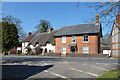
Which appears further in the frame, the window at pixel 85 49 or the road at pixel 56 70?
the window at pixel 85 49

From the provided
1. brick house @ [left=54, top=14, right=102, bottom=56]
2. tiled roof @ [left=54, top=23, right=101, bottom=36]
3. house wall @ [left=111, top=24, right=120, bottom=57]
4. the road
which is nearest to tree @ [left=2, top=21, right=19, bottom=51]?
brick house @ [left=54, top=14, right=102, bottom=56]

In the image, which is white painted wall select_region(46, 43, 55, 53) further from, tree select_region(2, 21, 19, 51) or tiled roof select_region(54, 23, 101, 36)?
tree select_region(2, 21, 19, 51)

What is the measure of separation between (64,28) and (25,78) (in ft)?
91.3

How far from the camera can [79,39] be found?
1201 inches

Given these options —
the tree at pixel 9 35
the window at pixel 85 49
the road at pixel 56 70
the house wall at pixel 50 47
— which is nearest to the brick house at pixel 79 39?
the window at pixel 85 49

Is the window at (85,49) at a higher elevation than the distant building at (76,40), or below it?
below

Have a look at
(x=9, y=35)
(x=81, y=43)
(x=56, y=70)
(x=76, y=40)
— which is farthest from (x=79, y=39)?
(x=9, y=35)

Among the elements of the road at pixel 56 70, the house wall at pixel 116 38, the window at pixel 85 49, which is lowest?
the road at pixel 56 70

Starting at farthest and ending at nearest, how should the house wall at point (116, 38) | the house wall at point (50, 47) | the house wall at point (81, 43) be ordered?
the house wall at point (50, 47) < the house wall at point (81, 43) < the house wall at point (116, 38)

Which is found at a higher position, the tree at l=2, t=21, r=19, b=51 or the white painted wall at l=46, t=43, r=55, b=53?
the tree at l=2, t=21, r=19, b=51

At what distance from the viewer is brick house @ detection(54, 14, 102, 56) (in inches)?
1126

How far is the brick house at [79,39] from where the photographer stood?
2859 cm

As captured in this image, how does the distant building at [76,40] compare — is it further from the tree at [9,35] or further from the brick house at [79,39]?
the tree at [9,35]

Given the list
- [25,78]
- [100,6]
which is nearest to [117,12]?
[100,6]
